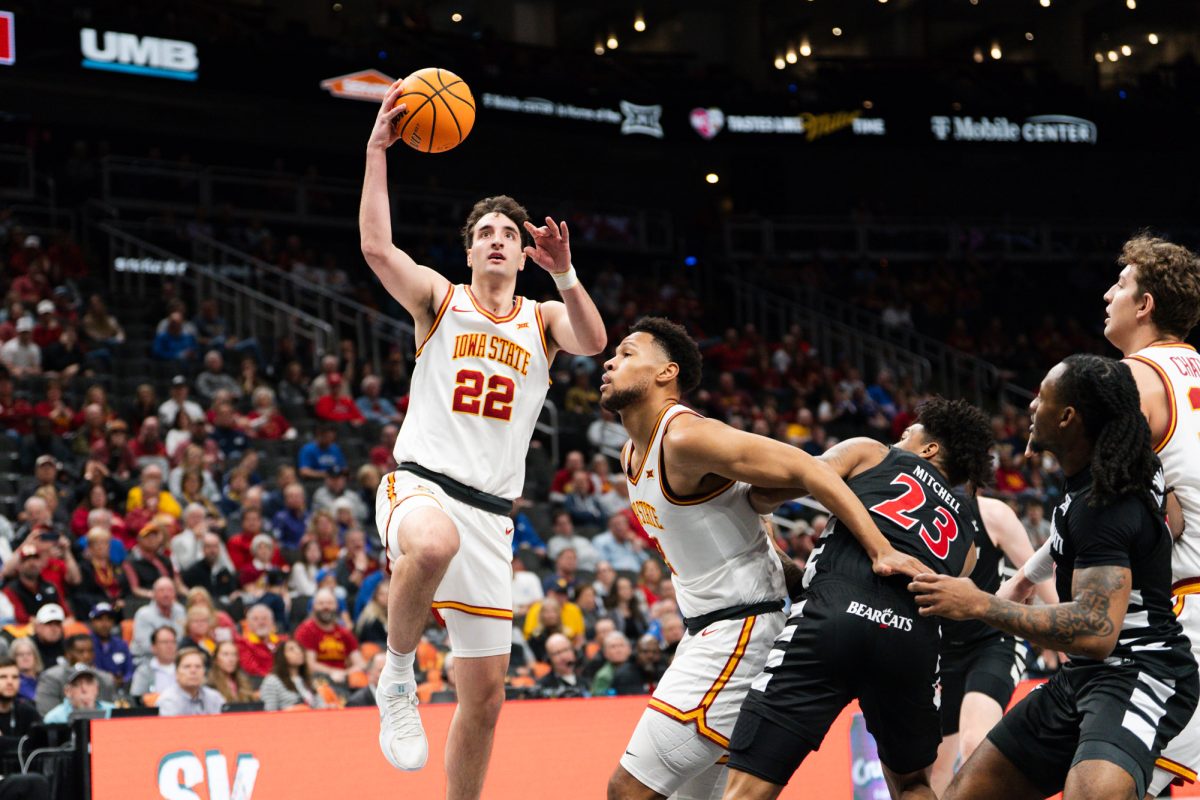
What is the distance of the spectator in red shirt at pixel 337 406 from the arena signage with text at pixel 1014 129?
17160 mm

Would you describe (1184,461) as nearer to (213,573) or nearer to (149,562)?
(213,573)

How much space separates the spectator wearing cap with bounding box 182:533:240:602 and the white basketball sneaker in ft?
22.8

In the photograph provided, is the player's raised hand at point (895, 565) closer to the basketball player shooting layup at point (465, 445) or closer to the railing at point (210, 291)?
the basketball player shooting layup at point (465, 445)

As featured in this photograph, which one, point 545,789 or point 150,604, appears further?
point 150,604

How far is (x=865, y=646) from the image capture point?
4984 mm

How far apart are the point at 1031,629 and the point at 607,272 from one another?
68.4ft

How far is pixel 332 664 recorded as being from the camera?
12266 mm

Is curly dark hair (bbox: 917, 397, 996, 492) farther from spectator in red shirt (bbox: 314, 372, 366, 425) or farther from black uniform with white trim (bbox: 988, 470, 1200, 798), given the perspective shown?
spectator in red shirt (bbox: 314, 372, 366, 425)

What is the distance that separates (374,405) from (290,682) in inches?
266

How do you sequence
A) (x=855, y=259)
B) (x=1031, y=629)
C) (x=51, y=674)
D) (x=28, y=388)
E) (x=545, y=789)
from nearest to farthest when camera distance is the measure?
(x=1031, y=629), (x=545, y=789), (x=51, y=674), (x=28, y=388), (x=855, y=259)

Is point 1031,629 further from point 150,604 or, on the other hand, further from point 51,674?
point 150,604

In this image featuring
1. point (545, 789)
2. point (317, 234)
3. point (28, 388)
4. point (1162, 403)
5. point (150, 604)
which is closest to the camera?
point (1162, 403)

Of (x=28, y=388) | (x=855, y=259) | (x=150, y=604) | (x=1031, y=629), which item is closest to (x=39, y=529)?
(x=150, y=604)

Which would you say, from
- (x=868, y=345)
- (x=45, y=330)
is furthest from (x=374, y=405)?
(x=868, y=345)
